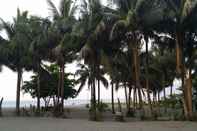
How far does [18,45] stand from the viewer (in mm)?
35688

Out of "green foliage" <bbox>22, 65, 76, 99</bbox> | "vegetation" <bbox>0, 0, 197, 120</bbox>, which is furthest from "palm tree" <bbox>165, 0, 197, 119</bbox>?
"green foliage" <bbox>22, 65, 76, 99</bbox>

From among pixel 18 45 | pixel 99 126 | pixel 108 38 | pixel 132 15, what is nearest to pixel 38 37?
pixel 18 45

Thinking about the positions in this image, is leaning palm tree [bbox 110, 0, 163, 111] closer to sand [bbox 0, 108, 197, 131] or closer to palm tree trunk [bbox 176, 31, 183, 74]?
palm tree trunk [bbox 176, 31, 183, 74]

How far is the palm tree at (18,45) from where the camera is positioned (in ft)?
116

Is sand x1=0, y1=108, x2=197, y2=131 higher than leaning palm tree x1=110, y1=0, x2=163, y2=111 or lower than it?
lower

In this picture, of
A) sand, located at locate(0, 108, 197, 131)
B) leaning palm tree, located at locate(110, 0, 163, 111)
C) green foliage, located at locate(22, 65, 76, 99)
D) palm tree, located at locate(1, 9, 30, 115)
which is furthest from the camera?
green foliage, located at locate(22, 65, 76, 99)

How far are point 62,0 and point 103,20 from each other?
702 centimetres

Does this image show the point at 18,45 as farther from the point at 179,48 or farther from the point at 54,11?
the point at 179,48

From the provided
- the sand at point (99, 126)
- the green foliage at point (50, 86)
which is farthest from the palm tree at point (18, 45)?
the sand at point (99, 126)

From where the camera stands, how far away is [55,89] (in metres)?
48.2

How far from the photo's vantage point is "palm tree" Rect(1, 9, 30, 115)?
1391 inches

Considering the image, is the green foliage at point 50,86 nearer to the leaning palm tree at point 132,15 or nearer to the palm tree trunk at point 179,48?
the leaning palm tree at point 132,15

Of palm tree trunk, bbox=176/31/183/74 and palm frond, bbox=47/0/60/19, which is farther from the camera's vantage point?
palm frond, bbox=47/0/60/19

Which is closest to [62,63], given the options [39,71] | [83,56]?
[39,71]
